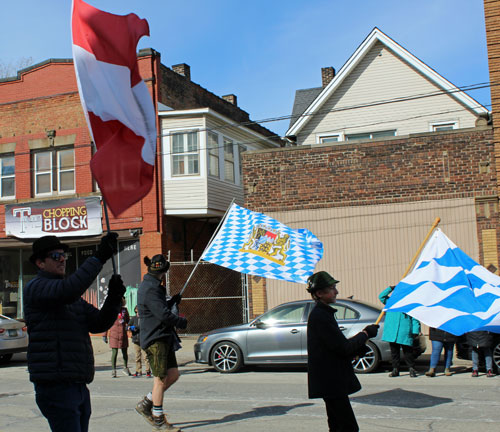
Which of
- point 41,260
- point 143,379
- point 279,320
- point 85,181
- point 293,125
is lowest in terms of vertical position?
point 143,379

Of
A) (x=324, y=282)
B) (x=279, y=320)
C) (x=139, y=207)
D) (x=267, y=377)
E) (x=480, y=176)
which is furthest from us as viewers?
(x=139, y=207)

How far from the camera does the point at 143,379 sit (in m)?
12.3

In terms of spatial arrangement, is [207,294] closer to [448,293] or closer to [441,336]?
[441,336]

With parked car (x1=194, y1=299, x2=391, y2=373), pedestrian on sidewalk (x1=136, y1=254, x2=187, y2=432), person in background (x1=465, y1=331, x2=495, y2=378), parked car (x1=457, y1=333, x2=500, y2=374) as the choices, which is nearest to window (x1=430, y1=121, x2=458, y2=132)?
parked car (x1=194, y1=299, x2=391, y2=373)

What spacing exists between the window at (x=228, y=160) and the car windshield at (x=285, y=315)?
1044 centimetres

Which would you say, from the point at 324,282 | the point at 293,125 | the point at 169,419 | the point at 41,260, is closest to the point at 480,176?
the point at 293,125

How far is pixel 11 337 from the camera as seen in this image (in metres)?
15.5

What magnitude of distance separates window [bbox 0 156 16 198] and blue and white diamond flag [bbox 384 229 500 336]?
18481 millimetres

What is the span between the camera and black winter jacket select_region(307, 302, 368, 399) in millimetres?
4875

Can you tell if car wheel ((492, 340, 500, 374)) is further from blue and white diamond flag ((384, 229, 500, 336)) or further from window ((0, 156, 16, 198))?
window ((0, 156, 16, 198))

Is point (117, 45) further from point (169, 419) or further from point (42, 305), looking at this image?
point (169, 419)

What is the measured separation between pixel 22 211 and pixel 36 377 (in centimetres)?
1913

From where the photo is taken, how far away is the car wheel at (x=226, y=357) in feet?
42.1

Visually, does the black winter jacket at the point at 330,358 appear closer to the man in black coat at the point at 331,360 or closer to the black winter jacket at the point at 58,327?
the man in black coat at the point at 331,360
